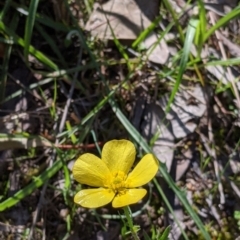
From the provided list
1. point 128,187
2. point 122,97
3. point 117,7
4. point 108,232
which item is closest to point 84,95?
point 122,97

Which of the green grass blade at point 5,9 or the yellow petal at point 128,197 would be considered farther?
the green grass blade at point 5,9

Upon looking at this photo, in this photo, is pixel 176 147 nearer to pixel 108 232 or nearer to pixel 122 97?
pixel 122 97

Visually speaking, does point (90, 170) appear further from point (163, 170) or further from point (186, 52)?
point (186, 52)

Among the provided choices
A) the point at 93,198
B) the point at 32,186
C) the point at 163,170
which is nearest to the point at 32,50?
the point at 32,186

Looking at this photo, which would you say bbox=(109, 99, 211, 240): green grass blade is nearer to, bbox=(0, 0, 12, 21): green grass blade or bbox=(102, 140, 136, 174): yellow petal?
bbox=(102, 140, 136, 174): yellow petal

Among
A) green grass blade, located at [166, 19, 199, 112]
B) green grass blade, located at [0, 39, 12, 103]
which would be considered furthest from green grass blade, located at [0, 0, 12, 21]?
green grass blade, located at [166, 19, 199, 112]

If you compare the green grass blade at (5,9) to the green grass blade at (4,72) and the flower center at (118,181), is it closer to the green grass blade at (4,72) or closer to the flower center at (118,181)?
the green grass blade at (4,72)

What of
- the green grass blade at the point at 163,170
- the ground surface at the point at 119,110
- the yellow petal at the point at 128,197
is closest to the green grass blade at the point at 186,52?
the ground surface at the point at 119,110
